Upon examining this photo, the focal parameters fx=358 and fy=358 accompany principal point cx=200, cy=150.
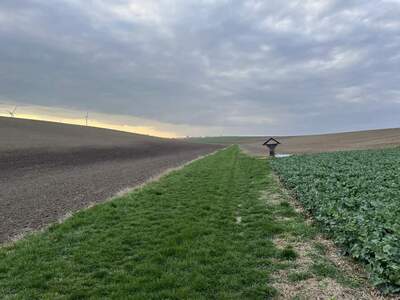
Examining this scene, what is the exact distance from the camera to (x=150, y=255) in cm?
912

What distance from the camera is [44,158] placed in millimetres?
40594

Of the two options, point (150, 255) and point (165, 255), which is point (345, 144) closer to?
point (165, 255)

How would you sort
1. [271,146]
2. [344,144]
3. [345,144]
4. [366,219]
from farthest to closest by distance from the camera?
[344,144]
[345,144]
[271,146]
[366,219]

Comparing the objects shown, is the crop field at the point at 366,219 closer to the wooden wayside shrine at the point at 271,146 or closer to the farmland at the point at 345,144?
the wooden wayside shrine at the point at 271,146

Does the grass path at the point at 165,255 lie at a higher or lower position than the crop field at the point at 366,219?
lower

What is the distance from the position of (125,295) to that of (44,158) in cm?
3744

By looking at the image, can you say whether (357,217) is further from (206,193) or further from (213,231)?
(206,193)

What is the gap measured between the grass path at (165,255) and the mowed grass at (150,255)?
0.02 meters

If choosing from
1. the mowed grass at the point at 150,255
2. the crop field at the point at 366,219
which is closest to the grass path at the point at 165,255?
the mowed grass at the point at 150,255

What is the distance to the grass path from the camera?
23.6ft

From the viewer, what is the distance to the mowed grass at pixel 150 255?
7.18m

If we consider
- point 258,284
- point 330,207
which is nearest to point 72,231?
point 258,284

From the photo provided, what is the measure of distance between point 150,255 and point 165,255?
1.25 ft

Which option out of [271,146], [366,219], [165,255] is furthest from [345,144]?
[165,255]
